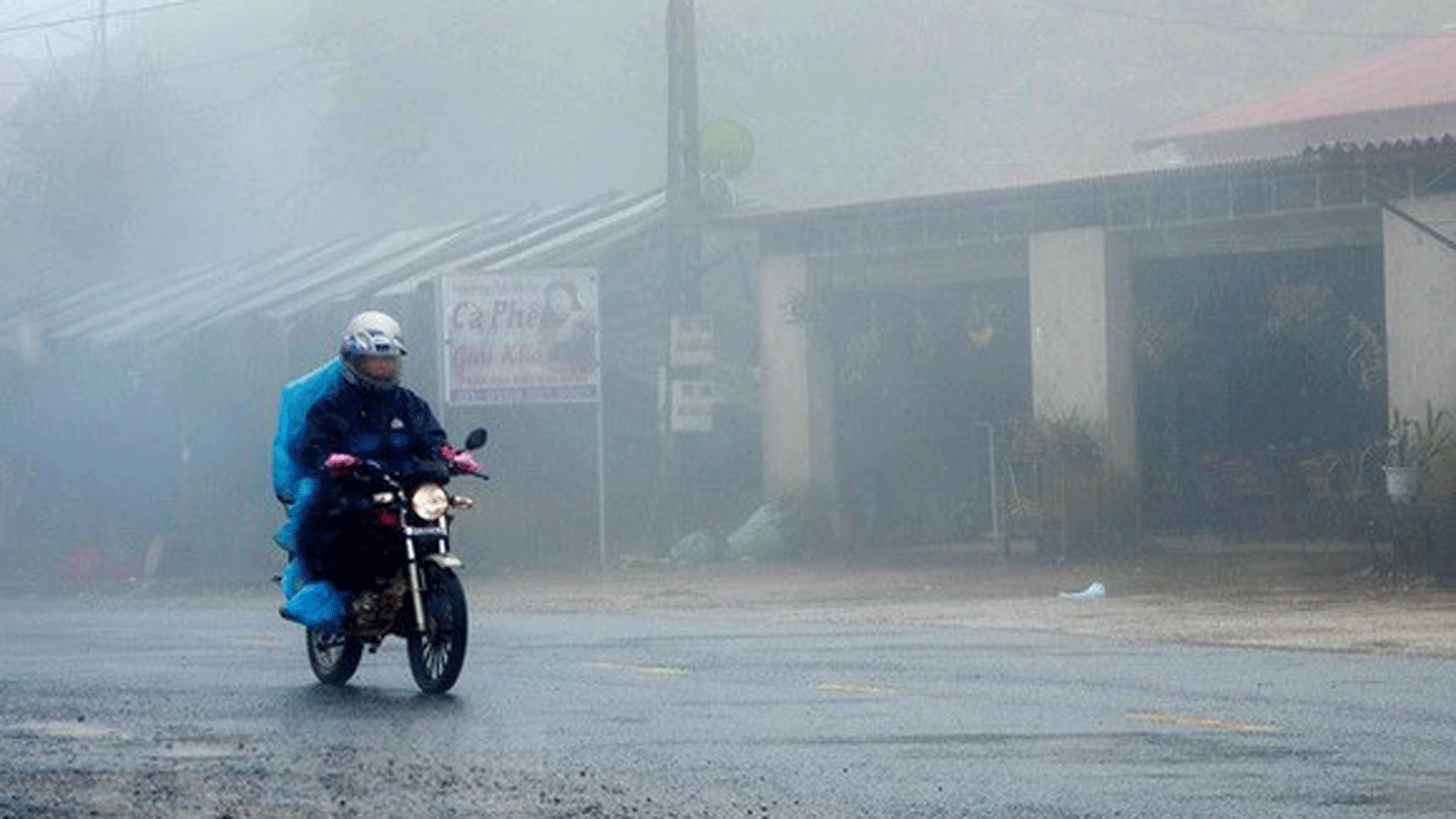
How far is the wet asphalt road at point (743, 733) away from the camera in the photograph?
9.27 metres

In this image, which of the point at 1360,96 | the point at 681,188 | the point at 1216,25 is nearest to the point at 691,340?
the point at 681,188

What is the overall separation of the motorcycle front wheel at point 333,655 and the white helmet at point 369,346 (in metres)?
1.25

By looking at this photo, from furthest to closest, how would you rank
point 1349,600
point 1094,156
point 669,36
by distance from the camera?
point 1094,156, point 669,36, point 1349,600

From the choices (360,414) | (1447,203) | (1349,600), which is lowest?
(1349,600)

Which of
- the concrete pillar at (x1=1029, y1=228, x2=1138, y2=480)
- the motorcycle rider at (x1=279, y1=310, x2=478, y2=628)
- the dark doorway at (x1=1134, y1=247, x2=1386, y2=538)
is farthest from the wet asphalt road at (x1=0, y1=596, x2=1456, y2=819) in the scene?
the concrete pillar at (x1=1029, y1=228, x2=1138, y2=480)

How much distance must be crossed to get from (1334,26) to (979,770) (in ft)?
187

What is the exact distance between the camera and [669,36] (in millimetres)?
31656

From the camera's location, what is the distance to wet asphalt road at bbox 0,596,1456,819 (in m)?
9.27

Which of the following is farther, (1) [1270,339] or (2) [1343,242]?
(1) [1270,339]

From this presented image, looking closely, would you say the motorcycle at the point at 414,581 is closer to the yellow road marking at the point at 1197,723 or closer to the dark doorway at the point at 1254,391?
the yellow road marking at the point at 1197,723

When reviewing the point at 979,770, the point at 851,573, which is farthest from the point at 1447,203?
the point at 979,770

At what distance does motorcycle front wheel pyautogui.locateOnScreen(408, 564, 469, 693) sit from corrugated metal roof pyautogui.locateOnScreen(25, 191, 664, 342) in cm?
2095

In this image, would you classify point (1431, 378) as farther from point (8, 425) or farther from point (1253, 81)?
point (1253, 81)

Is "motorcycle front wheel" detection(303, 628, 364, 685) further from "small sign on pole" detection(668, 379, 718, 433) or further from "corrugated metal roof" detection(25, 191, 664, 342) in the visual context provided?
"corrugated metal roof" detection(25, 191, 664, 342)
